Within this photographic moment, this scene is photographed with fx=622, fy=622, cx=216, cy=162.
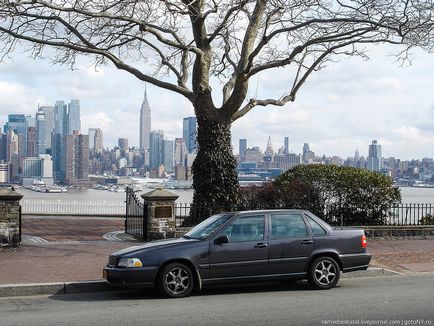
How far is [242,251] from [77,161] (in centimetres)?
5742

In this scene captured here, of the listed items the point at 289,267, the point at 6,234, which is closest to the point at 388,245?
the point at 289,267

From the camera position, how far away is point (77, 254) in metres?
14.6

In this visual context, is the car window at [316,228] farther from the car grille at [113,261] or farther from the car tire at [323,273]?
the car grille at [113,261]

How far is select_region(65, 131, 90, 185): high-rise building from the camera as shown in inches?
2446

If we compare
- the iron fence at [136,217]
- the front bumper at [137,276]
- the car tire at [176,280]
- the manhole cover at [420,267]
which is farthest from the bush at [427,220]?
the front bumper at [137,276]

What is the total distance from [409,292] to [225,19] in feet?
37.8

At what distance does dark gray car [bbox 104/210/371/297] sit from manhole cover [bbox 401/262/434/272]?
2.86m

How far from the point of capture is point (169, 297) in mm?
10164

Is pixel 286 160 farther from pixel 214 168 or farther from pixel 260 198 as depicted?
pixel 214 168

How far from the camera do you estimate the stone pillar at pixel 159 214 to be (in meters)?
17.0

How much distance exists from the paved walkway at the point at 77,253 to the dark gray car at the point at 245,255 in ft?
6.23

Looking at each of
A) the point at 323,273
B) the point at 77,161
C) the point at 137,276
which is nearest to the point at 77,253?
the point at 137,276

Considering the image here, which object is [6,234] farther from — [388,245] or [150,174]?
[150,174]

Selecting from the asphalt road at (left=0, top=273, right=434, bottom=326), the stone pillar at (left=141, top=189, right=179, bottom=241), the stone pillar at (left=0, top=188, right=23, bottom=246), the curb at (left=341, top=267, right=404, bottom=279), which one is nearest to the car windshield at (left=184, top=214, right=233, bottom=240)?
the asphalt road at (left=0, top=273, right=434, bottom=326)
